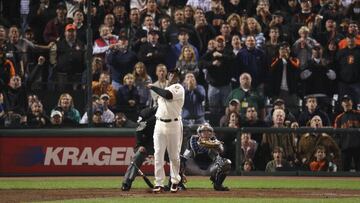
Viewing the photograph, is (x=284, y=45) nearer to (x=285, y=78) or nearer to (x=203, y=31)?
(x=285, y=78)

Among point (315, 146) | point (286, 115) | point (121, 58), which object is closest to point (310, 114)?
point (286, 115)

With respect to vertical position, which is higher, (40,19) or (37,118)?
(40,19)

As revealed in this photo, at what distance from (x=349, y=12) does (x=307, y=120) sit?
12.0 ft

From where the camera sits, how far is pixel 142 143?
15234 millimetres

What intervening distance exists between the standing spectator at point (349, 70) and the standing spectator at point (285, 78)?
3.22 feet

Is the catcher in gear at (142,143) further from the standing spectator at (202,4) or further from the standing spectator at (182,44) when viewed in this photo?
the standing spectator at (202,4)

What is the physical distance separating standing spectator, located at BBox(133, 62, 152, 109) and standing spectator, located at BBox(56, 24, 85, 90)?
4.67 feet

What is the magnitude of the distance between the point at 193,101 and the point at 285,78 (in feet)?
7.43

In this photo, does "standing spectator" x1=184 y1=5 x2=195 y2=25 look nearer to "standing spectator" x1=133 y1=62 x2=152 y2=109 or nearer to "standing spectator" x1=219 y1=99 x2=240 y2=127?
"standing spectator" x1=133 y1=62 x2=152 y2=109

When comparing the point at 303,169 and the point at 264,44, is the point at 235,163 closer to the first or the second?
the point at 303,169

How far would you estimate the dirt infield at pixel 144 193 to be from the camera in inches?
566

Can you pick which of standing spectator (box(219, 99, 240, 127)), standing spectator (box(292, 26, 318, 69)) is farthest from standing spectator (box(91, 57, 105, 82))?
standing spectator (box(292, 26, 318, 69))

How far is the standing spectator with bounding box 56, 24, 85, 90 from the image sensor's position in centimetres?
2033

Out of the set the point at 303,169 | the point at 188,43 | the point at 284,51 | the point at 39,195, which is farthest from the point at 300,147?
the point at 39,195
